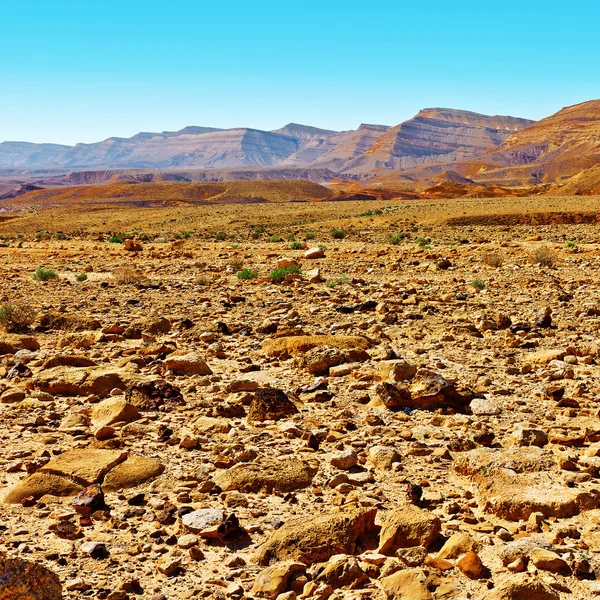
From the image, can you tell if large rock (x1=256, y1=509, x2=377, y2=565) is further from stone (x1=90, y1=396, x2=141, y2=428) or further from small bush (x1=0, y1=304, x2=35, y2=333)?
small bush (x1=0, y1=304, x2=35, y2=333)

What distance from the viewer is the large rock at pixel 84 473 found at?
4.20 m

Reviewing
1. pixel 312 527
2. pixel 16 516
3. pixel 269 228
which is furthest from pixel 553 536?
pixel 269 228

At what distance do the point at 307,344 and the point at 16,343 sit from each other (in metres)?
3.53

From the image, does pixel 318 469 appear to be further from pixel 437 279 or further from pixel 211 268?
pixel 211 268

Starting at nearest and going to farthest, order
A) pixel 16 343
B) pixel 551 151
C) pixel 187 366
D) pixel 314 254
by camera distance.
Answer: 1. pixel 187 366
2. pixel 16 343
3. pixel 314 254
4. pixel 551 151

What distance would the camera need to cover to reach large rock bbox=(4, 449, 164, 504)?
4.20 meters

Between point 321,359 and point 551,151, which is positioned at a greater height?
point 551,151

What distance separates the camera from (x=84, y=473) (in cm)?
442

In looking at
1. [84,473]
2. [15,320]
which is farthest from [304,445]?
[15,320]

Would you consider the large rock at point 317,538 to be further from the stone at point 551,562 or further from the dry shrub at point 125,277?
the dry shrub at point 125,277

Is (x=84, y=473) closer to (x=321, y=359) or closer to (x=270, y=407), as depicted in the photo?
(x=270, y=407)

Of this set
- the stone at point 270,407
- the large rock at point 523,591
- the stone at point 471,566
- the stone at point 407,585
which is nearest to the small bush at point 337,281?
the stone at point 270,407

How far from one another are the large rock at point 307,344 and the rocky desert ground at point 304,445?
0.11 ft

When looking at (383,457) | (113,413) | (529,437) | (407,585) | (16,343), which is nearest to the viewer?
(407,585)
